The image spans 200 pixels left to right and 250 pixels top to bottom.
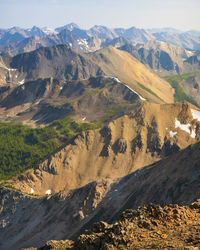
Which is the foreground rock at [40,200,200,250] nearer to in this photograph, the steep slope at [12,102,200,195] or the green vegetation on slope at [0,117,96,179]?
the steep slope at [12,102,200,195]

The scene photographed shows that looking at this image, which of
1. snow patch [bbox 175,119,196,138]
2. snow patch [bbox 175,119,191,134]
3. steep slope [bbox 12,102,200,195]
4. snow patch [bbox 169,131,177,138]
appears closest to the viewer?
steep slope [bbox 12,102,200,195]

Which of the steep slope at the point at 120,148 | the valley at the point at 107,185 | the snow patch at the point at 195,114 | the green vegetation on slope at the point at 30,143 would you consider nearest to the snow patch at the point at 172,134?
the steep slope at the point at 120,148

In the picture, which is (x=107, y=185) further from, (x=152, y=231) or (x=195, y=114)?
(x=195, y=114)

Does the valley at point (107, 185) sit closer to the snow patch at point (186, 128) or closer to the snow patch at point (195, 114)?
the snow patch at point (186, 128)

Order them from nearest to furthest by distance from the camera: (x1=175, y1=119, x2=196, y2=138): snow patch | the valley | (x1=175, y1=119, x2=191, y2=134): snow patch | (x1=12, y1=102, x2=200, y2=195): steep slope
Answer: the valley, (x1=12, y1=102, x2=200, y2=195): steep slope, (x1=175, y1=119, x2=196, y2=138): snow patch, (x1=175, y1=119, x2=191, y2=134): snow patch

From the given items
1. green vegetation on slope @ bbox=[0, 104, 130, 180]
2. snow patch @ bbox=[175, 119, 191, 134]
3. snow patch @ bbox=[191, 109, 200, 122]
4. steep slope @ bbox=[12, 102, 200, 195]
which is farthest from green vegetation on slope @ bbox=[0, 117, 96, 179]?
snow patch @ bbox=[191, 109, 200, 122]

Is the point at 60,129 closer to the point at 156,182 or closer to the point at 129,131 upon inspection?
the point at 129,131

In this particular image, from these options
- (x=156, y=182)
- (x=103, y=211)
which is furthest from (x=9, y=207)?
(x=156, y=182)

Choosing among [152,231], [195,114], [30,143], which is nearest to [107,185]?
[152,231]
